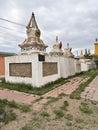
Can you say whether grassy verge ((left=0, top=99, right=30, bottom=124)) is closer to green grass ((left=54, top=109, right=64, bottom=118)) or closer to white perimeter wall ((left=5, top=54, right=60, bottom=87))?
green grass ((left=54, top=109, right=64, bottom=118))

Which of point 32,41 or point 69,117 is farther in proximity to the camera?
point 32,41

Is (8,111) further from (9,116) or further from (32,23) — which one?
(32,23)

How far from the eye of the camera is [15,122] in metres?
3.74

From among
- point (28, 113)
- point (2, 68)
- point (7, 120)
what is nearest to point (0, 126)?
point (7, 120)

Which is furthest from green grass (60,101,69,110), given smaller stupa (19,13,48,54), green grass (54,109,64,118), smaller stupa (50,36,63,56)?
smaller stupa (50,36,63,56)

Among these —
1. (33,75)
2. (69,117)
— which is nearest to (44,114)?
(69,117)

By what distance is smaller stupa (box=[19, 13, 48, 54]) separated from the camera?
10524mm

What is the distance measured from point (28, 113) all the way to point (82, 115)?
1.72 meters

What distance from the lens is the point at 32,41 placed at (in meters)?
10.7

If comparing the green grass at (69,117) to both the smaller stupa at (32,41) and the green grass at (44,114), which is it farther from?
the smaller stupa at (32,41)

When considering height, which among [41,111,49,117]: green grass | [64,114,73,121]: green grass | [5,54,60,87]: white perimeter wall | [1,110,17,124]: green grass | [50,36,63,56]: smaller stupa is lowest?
[64,114,73,121]: green grass

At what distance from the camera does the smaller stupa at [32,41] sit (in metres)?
10.5

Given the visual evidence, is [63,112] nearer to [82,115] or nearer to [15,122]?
[82,115]

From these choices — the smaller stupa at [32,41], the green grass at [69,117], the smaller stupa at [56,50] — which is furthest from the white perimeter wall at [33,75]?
the smaller stupa at [56,50]
